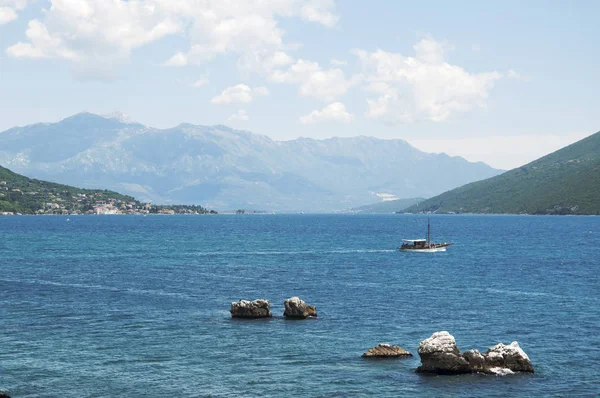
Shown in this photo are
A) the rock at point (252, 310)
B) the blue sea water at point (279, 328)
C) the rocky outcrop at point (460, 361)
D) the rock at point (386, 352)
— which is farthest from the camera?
the rock at point (252, 310)

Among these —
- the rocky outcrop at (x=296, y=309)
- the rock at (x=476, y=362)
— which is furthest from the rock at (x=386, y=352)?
the rocky outcrop at (x=296, y=309)

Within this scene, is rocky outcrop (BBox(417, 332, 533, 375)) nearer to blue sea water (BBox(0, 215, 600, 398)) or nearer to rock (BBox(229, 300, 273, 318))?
blue sea water (BBox(0, 215, 600, 398))

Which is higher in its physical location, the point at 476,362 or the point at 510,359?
the point at 510,359

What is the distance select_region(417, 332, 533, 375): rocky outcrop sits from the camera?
5741 cm

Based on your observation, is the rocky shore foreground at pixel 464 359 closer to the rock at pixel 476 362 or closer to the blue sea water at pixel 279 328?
the rock at pixel 476 362

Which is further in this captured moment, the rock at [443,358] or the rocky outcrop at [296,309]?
the rocky outcrop at [296,309]

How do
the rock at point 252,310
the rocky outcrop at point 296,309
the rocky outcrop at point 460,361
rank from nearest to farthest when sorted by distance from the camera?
the rocky outcrop at point 460,361 → the rocky outcrop at point 296,309 → the rock at point 252,310

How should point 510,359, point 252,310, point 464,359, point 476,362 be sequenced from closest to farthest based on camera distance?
1. point 476,362
2. point 464,359
3. point 510,359
4. point 252,310

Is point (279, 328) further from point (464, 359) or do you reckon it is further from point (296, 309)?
point (464, 359)

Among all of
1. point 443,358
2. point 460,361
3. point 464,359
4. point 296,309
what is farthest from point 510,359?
point 296,309

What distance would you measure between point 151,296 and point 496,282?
60.3m

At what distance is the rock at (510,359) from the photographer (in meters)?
57.6

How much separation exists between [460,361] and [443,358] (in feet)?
4.78

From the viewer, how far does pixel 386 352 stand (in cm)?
6238
